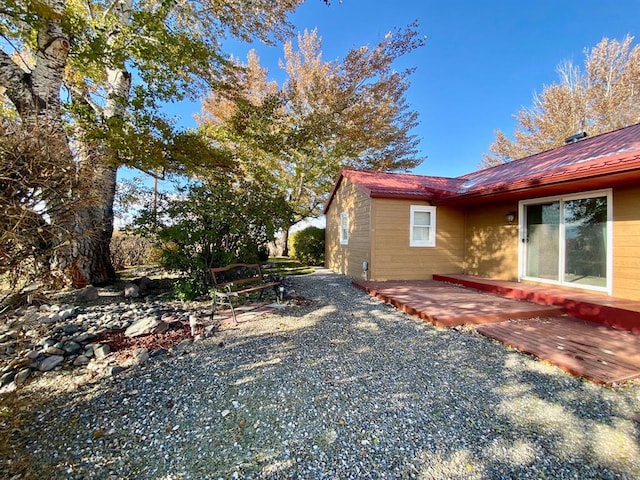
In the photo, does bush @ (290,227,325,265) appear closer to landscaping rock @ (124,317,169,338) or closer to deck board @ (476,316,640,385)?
landscaping rock @ (124,317,169,338)

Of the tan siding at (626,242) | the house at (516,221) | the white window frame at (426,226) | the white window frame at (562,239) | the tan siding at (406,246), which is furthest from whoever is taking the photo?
the white window frame at (426,226)

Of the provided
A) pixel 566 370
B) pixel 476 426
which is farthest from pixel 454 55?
pixel 476 426

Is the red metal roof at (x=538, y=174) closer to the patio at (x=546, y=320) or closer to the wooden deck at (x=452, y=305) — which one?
the patio at (x=546, y=320)

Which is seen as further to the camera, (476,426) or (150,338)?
(150,338)

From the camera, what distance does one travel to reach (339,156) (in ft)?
51.6

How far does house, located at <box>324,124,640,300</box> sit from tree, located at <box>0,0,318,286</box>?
15.7 feet

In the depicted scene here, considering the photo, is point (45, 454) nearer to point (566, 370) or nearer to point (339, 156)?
point (566, 370)

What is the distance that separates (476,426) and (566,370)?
1641 mm

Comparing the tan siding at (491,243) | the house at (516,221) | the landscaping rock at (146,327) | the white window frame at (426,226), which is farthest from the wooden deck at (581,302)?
the landscaping rock at (146,327)

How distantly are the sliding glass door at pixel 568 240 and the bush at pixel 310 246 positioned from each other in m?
8.48

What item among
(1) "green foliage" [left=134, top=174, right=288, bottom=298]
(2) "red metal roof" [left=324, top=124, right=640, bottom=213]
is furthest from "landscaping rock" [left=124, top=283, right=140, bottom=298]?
(2) "red metal roof" [left=324, top=124, right=640, bottom=213]

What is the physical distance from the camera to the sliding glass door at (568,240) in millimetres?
5445

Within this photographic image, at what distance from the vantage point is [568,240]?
595cm

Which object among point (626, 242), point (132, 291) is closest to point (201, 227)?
point (132, 291)
